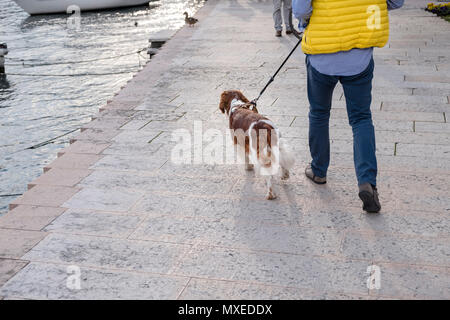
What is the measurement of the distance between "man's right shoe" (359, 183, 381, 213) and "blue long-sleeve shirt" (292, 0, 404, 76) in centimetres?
84

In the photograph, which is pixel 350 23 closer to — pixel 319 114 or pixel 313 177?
pixel 319 114

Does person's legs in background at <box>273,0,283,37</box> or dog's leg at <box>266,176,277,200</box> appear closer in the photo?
dog's leg at <box>266,176,277,200</box>

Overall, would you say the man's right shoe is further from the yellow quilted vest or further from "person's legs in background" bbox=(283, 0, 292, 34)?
"person's legs in background" bbox=(283, 0, 292, 34)

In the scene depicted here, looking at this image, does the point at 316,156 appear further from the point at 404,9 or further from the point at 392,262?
the point at 404,9

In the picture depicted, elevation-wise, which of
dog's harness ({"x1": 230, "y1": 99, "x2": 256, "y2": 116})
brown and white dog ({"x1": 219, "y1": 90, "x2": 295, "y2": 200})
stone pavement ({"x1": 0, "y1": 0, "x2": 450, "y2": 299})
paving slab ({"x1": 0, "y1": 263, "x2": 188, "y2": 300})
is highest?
dog's harness ({"x1": 230, "y1": 99, "x2": 256, "y2": 116})

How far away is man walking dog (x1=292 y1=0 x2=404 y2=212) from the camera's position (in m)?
4.16

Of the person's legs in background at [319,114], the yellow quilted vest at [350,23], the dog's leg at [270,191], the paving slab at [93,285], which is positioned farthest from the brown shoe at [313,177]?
the paving slab at [93,285]

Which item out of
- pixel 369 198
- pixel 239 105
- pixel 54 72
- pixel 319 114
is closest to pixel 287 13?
pixel 54 72

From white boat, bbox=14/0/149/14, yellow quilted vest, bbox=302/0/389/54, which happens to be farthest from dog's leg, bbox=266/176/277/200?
white boat, bbox=14/0/149/14

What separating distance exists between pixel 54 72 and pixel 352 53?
10031 millimetres

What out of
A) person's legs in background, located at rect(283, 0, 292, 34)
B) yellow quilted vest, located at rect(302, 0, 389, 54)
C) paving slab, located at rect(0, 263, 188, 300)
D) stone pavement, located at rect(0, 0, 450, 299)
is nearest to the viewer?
paving slab, located at rect(0, 263, 188, 300)

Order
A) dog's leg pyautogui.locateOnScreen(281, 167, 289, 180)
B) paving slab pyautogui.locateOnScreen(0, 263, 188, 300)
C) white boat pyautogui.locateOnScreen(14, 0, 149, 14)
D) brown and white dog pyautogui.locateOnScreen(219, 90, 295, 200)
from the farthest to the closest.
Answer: white boat pyautogui.locateOnScreen(14, 0, 149, 14) → dog's leg pyautogui.locateOnScreen(281, 167, 289, 180) → brown and white dog pyautogui.locateOnScreen(219, 90, 295, 200) → paving slab pyautogui.locateOnScreen(0, 263, 188, 300)

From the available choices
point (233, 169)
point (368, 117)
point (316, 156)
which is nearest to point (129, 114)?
point (233, 169)
